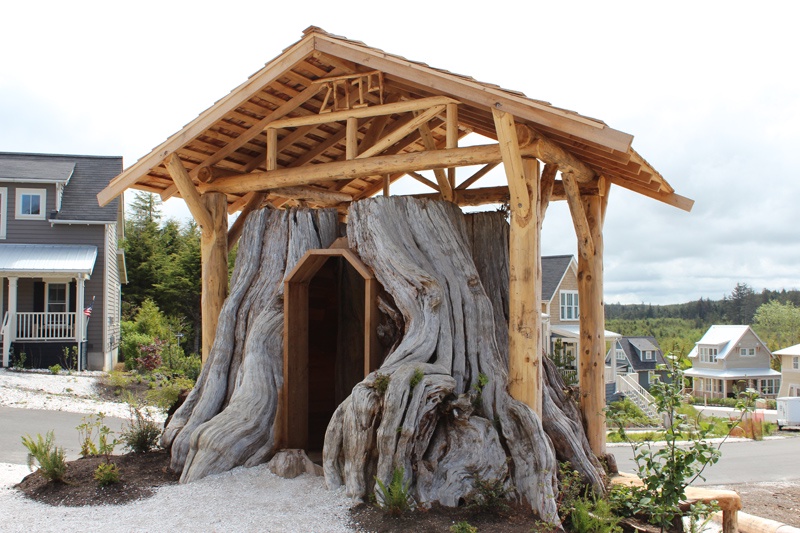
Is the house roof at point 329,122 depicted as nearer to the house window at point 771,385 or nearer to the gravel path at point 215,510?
the gravel path at point 215,510

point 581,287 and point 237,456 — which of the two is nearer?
point 237,456

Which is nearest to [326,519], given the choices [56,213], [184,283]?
[56,213]

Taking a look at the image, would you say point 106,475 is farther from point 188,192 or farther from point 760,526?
point 760,526

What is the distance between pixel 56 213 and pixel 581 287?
18771mm

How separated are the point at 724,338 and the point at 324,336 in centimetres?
3800

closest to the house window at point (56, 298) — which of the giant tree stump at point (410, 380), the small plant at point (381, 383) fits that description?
the giant tree stump at point (410, 380)

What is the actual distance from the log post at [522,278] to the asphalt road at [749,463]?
494 cm

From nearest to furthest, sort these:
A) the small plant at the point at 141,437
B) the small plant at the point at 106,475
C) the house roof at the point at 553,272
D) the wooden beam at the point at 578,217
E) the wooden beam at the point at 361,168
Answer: the small plant at the point at 106,475
the wooden beam at the point at 361,168
the small plant at the point at 141,437
the wooden beam at the point at 578,217
the house roof at the point at 553,272

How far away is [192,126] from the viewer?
8.93m

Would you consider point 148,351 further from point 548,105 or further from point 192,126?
point 548,105

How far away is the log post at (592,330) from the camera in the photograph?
9.27 metres

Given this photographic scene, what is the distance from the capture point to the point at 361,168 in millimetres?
8586

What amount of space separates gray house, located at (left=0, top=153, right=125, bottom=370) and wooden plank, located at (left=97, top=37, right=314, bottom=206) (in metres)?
12.8

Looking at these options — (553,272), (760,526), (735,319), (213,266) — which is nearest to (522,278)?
(760,526)
